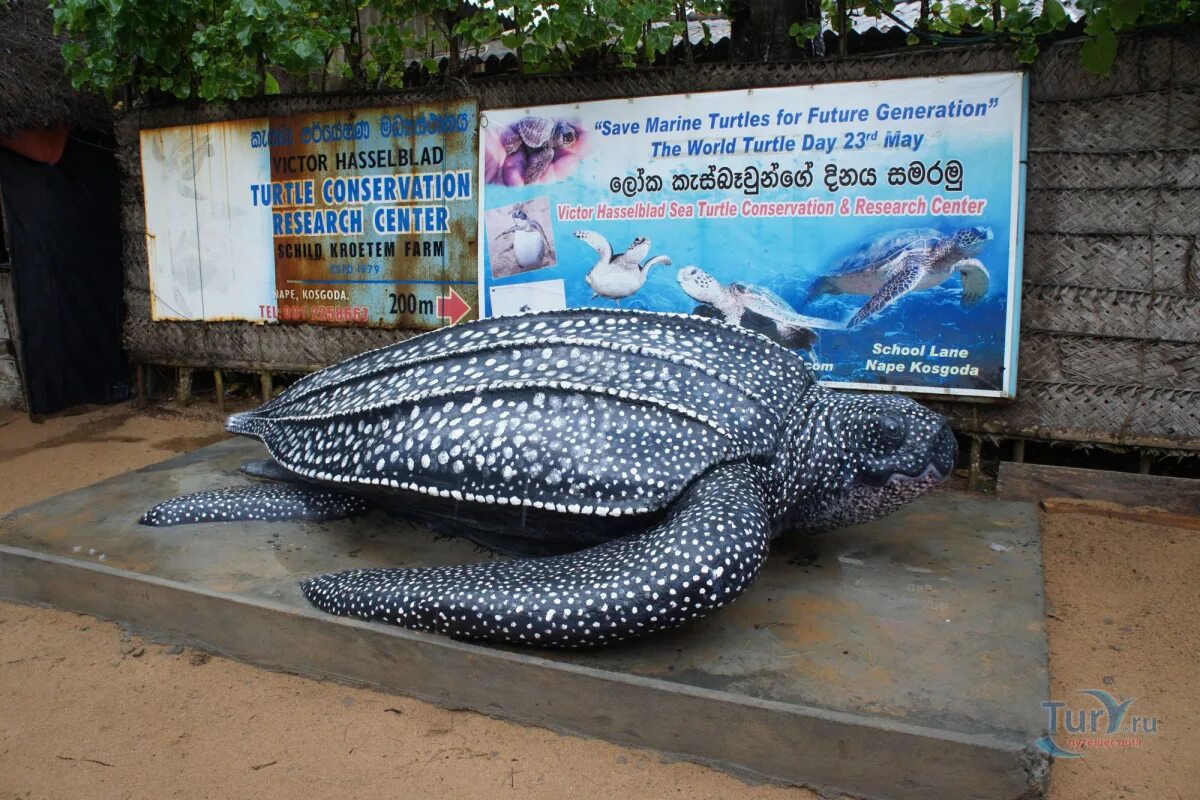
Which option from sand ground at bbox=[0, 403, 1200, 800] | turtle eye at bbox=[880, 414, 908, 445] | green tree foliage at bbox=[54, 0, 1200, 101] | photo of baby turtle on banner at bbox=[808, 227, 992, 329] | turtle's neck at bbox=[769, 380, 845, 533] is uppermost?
green tree foliage at bbox=[54, 0, 1200, 101]

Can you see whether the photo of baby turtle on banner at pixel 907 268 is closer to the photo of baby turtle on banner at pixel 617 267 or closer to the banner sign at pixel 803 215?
the banner sign at pixel 803 215

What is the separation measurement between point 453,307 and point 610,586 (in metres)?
3.36

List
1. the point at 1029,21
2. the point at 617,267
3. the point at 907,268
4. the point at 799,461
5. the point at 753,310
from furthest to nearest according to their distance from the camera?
the point at 617,267, the point at 753,310, the point at 907,268, the point at 1029,21, the point at 799,461

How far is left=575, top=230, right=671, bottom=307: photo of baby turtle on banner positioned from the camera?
15.5 ft

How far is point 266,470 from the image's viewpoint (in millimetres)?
3902

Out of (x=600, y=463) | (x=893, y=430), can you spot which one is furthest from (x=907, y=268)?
(x=600, y=463)

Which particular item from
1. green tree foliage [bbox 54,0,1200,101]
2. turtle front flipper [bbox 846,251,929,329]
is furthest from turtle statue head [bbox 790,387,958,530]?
green tree foliage [bbox 54,0,1200,101]

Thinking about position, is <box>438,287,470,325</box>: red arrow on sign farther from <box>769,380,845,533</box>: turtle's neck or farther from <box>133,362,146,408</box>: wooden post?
<box>133,362,146,408</box>: wooden post

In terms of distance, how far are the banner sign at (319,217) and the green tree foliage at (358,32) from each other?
398mm

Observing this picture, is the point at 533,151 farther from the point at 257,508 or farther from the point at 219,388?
the point at 219,388

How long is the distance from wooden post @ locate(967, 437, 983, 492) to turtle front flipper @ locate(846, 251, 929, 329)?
33.8 inches

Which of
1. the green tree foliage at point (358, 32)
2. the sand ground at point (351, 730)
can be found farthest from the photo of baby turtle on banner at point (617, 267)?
the sand ground at point (351, 730)

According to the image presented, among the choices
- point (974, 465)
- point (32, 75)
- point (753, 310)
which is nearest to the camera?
point (974, 465)

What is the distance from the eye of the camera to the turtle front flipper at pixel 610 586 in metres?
2.27
